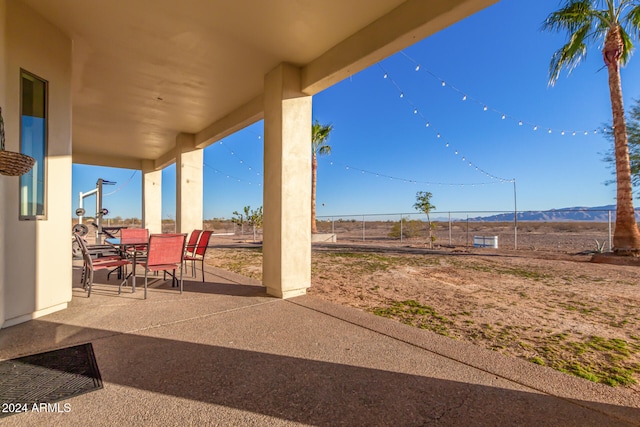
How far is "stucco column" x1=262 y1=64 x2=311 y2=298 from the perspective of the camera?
12.0 ft

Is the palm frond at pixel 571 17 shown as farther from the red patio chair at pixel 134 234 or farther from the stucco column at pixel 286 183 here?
the red patio chair at pixel 134 234

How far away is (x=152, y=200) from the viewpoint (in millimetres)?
9352

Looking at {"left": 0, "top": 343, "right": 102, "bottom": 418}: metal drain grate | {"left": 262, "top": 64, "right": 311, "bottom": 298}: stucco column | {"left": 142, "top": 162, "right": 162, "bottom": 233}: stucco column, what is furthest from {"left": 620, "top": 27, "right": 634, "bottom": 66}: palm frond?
{"left": 142, "top": 162, "right": 162, "bottom": 233}: stucco column

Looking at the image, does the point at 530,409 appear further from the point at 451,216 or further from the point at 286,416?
the point at 451,216

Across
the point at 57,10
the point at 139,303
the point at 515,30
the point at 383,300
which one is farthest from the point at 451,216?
the point at 57,10

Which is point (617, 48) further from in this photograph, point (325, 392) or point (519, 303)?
point (325, 392)

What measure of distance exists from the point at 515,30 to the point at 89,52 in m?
9.77

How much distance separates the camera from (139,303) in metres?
3.37

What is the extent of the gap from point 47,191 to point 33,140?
0.50m

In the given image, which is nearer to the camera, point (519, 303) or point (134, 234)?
point (519, 303)

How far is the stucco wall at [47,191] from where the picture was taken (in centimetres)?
256

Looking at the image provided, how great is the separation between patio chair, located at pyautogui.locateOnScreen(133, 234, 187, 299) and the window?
1.04m

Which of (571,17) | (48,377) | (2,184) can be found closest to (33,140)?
(2,184)

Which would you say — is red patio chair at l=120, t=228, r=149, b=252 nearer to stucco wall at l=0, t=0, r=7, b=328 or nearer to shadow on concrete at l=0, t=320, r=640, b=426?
stucco wall at l=0, t=0, r=7, b=328
